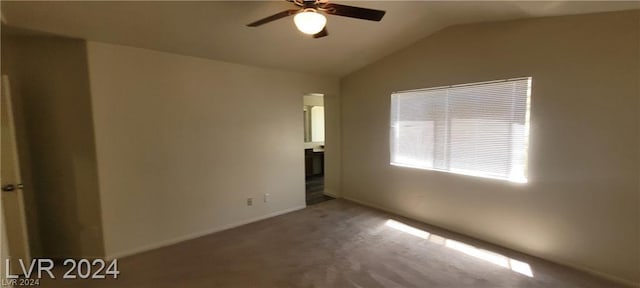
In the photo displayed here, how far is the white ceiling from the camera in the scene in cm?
231

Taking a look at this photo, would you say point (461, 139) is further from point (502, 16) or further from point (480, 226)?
point (502, 16)

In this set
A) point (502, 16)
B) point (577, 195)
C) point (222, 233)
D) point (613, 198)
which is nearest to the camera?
point (613, 198)

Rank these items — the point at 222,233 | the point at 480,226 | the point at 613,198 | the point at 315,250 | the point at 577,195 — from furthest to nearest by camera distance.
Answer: the point at 222,233
the point at 480,226
the point at 315,250
the point at 577,195
the point at 613,198

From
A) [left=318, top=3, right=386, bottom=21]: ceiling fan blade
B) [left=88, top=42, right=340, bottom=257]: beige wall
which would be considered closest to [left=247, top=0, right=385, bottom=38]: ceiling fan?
[left=318, top=3, right=386, bottom=21]: ceiling fan blade

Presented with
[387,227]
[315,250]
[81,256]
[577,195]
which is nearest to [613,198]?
[577,195]

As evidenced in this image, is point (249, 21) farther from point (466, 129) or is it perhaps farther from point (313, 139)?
point (313, 139)

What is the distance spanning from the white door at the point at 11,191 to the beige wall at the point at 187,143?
61cm

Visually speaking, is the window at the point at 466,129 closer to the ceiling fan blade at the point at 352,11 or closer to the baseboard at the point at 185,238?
the ceiling fan blade at the point at 352,11

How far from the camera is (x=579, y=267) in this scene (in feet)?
8.95

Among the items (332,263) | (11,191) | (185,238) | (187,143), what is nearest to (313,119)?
(187,143)

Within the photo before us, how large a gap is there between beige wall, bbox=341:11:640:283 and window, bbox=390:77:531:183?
12cm

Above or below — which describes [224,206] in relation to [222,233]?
above

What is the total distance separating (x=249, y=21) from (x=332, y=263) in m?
2.65

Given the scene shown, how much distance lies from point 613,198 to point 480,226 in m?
1.26
